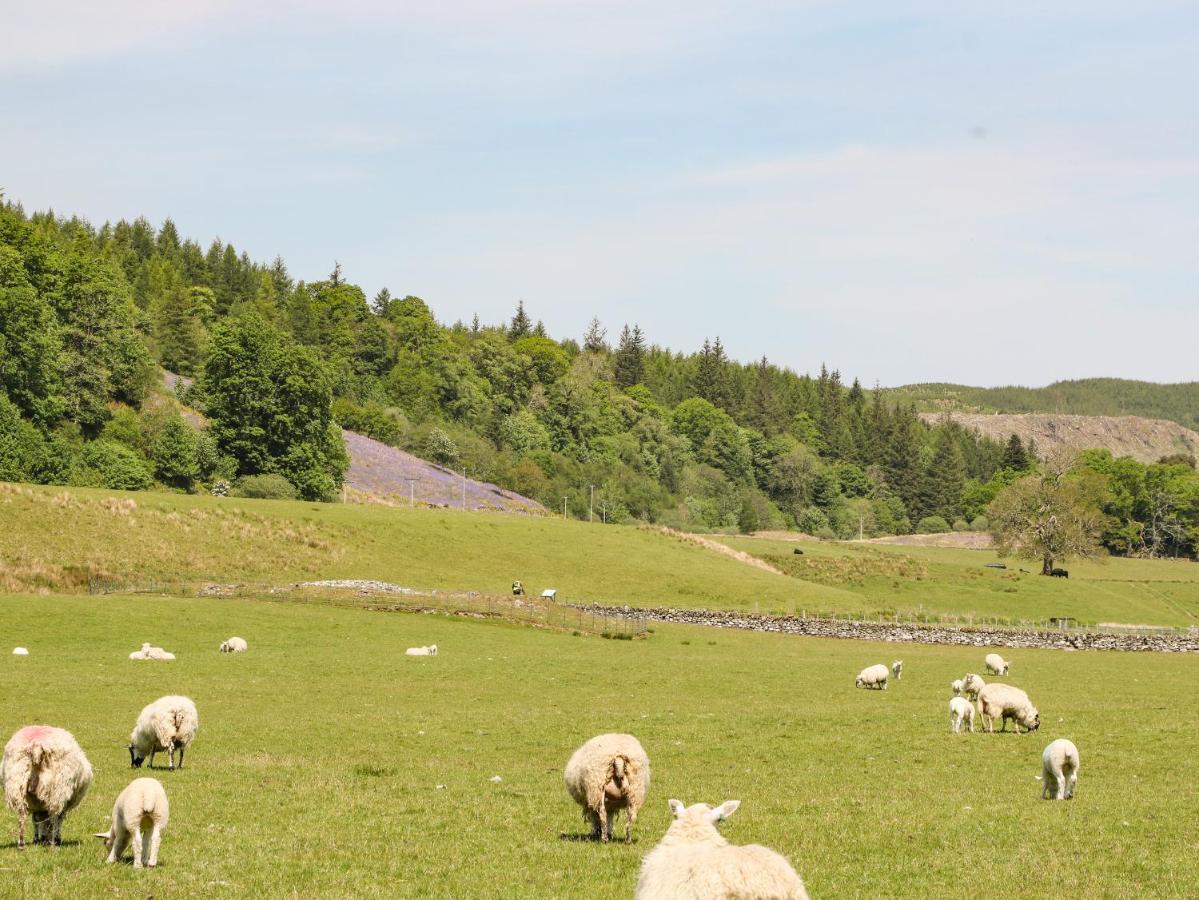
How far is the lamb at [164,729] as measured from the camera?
22.9m

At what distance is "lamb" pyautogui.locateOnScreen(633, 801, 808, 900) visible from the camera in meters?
9.86

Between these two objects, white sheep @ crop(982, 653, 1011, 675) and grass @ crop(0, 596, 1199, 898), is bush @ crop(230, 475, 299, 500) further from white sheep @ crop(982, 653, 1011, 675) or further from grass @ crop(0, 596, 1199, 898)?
white sheep @ crop(982, 653, 1011, 675)

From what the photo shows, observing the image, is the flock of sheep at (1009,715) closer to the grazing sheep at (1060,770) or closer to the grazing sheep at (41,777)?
the grazing sheep at (1060,770)

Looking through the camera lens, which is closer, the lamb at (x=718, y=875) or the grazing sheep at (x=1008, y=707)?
the lamb at (x=718, y=875)

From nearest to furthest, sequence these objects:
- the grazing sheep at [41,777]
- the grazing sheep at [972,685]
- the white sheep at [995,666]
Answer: the grazing sheep at [41,777], the grazing sheep at [972,685], the white sheep at [995,666]

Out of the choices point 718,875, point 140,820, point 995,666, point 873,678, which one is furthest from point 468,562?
point 718,875

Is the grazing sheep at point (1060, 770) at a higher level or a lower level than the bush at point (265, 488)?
lower

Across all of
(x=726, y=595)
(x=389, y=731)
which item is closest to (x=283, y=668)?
(x=389, y=731)

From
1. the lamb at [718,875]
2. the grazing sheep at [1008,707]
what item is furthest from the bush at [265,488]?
the lamb at [718,875]

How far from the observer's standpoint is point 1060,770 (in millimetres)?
20562

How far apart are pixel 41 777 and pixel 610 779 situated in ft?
25.0

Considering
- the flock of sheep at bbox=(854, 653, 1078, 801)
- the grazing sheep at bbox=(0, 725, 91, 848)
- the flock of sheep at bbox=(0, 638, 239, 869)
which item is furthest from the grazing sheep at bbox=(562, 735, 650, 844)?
the flock of sheep at bbox=(854, 653, 1078, 801)

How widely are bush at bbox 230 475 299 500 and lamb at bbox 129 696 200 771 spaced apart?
96.3 metres

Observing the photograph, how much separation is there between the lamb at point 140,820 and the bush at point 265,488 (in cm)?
10510
